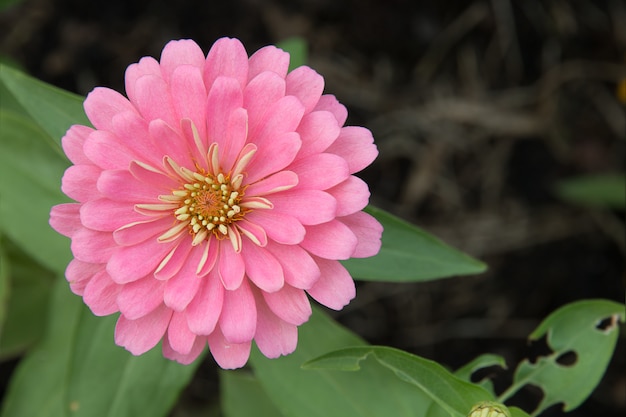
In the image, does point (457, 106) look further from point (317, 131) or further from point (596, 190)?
point (317, 131)

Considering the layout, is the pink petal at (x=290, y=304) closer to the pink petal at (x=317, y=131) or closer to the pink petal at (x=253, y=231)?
the pink petal at (x=253, y=231)

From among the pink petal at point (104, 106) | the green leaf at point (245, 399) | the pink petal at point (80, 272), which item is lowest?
the green leaf at point (245, 399)

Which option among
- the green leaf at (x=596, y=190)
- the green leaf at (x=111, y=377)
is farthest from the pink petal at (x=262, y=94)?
the green leaf at (x=596, y=190)

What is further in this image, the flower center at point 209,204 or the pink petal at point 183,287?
the flower center at point 209,204

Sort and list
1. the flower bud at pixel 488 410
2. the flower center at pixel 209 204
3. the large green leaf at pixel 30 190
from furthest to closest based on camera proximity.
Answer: the large green leaf at pixel 30 190
the flower center at pixel 209 204
the flower bud at pixel 488 410

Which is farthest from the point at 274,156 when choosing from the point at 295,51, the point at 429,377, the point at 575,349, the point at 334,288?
the point at 575,349

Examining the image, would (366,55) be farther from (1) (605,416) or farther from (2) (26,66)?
(1) (605,416)

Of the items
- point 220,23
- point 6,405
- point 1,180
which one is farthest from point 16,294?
point 220,23
